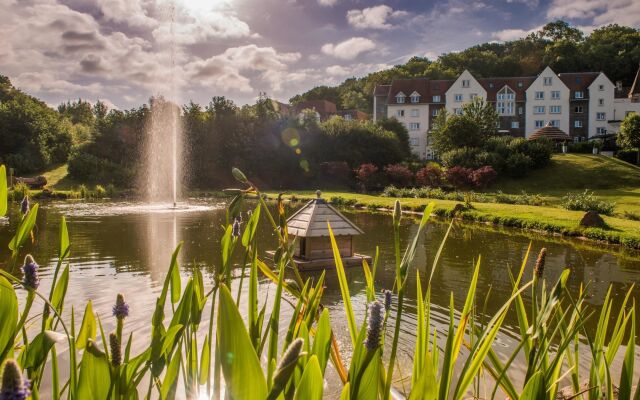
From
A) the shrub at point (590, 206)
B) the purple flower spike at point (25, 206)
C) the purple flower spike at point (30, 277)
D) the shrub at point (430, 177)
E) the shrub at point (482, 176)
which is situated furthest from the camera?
the shrub at point (430, 177)

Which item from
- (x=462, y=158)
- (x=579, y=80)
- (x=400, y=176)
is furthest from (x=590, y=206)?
(x=579, y=80)

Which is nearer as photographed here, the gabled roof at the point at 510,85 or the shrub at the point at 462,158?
the shrub at the point at 462,158

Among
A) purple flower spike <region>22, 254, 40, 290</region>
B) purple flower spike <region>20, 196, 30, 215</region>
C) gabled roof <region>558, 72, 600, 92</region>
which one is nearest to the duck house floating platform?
purple flower spike <region>20, 196, 30, 215</region>

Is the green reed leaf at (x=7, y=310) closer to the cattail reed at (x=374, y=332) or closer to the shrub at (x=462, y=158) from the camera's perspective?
the cattail reed at (x=374, y=332)

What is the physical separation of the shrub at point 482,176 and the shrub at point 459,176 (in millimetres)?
511

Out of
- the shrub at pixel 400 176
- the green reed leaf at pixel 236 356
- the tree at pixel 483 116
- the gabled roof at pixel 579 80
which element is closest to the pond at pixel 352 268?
the green reed leaf at pixel 236 356

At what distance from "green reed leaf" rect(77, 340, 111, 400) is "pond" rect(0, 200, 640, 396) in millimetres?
4294

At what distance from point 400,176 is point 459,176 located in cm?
447

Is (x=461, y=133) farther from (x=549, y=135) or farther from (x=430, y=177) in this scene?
(x=430, y=177)

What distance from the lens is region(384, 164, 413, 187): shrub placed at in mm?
37000

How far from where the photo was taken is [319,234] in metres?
9.30

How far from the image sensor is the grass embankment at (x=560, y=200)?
16297 mm

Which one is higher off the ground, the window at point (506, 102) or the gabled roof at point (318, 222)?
the window at point (506, 102)

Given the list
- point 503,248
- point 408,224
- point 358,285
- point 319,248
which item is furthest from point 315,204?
point 408,224
